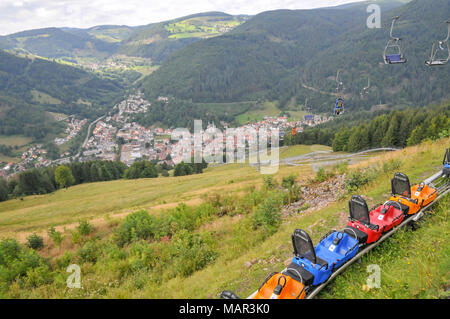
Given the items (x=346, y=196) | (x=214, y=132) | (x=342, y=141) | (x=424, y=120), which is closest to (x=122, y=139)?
(x=214, y=132)

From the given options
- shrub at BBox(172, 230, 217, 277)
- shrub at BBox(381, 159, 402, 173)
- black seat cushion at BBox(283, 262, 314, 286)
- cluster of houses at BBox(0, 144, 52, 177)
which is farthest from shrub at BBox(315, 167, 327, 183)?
cluster of houses at BBox(0, 144, 52, 177)

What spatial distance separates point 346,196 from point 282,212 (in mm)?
2797

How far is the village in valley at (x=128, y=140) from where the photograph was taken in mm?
92688

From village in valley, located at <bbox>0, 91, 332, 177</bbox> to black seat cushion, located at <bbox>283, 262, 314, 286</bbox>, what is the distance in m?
70.5

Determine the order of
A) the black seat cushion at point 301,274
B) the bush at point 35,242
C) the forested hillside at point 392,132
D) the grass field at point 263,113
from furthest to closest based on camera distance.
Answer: the grass field at point 263,113 < the forested hillside at point 392,132 < the bush at point 35,242 < the black seat cushion at point 301,274

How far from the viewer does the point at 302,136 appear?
209ft

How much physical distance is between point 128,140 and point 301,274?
4953 inches

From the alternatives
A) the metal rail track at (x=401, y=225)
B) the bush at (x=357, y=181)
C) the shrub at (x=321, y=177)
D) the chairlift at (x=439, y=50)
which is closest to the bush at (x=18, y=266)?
the metal rail track at (x=401, y=225)

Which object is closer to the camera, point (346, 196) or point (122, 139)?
point (346, 196)

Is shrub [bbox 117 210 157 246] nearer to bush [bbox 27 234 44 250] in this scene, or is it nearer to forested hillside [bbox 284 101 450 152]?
bush [bbox 27 234 44 250]

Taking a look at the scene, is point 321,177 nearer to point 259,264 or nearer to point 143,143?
point 259,264

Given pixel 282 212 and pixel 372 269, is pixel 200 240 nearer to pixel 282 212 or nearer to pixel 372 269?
pixel 282 212

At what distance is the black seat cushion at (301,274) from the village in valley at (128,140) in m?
70.5

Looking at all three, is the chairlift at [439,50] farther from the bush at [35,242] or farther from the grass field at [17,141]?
the grass field at [17,141]
